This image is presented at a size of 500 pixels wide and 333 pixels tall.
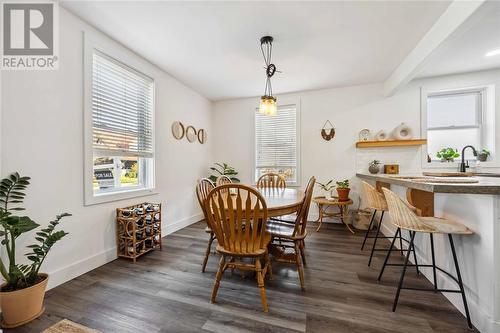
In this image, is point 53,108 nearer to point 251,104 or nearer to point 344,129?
point 251,104

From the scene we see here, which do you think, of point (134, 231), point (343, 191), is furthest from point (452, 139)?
point (134, 231)

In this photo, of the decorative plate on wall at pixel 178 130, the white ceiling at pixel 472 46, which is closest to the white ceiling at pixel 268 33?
the white ceiling at pixel 472 46

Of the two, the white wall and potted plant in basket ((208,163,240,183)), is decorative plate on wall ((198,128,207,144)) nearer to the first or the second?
potted plant in basket ((208,163,240,183))

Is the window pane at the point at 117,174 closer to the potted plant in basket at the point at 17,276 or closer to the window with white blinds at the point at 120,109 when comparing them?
the window with white blinds at the point at 120,109

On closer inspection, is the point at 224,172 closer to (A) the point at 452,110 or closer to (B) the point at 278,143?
(B) the point at 278,143

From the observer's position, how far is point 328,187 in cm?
393

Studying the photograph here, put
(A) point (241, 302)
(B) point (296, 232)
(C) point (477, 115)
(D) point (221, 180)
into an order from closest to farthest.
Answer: (A) point (241, 302), (B) point (296, 232), (D) point (221, 180), (C) point (477, 115)

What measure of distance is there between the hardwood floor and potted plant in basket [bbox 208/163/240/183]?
2111 millimetres

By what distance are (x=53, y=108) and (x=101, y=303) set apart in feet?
5.76

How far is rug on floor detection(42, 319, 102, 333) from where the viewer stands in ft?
4.38

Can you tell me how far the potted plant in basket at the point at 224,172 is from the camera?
4.28 meters

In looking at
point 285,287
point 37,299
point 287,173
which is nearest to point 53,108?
point 37,299

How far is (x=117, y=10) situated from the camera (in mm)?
1944

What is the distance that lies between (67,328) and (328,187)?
380 centimetres
